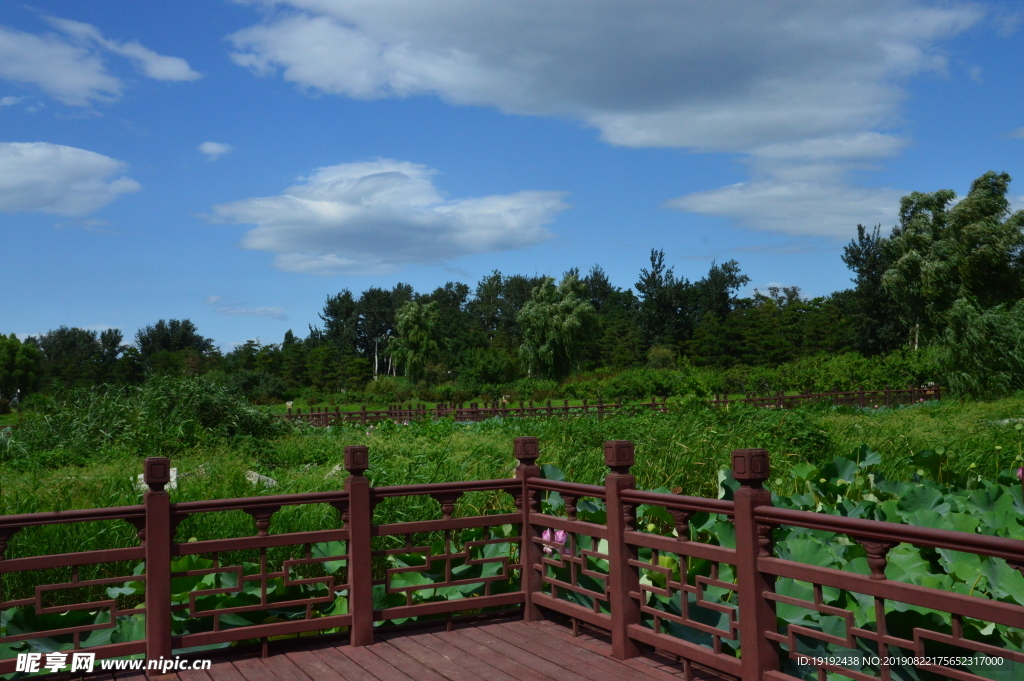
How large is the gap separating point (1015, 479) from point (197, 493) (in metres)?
7.07

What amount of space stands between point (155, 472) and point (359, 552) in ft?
4.26

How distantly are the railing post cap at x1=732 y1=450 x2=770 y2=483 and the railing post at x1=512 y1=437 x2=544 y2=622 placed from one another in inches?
75.6

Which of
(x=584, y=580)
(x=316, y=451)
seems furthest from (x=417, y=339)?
(x=584, y=580)

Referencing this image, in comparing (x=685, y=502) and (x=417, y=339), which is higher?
(x=417, y=339)

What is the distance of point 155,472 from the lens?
462 centimetres

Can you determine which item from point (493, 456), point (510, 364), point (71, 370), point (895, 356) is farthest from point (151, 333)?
point (493, 456)

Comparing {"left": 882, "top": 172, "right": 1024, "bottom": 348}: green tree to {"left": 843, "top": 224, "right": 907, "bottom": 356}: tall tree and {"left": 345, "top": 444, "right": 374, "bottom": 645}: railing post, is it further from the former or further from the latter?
{"left": 345, "top": 444, "right": 374, "bottom": 645}: railing post

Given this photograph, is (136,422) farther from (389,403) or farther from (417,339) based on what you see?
(417,339)

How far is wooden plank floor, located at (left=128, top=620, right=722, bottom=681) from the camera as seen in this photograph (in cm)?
445

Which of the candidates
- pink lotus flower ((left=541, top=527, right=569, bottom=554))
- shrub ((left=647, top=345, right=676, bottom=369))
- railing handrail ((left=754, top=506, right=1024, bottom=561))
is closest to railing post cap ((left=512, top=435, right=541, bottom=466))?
pink lotus flower ((left=541, top=527, right=569, bottom=554))

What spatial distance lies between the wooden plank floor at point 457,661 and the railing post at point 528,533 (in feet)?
0.90

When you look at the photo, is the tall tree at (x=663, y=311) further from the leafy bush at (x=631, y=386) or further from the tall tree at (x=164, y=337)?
the tall tree at (x=164, y=337)

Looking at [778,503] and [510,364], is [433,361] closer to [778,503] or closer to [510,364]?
[510,364]

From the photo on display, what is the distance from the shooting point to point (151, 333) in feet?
260
